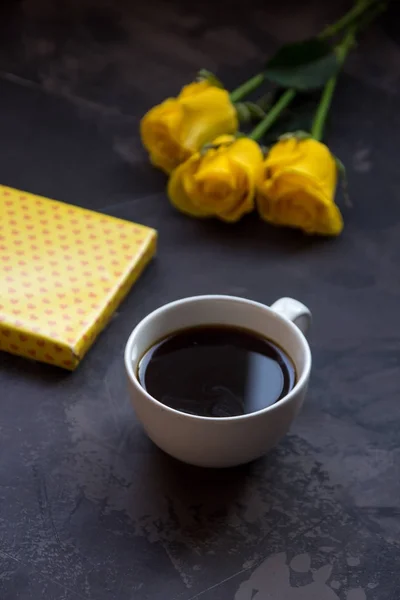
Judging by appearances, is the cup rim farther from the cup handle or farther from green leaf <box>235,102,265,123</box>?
green leaf <box>235,102,265,123</box>

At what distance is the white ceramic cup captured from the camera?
1.68ft

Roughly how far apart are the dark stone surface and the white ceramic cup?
4cm

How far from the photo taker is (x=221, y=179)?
2.50ft

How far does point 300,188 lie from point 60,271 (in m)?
0.23

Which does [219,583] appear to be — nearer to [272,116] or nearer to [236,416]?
[236,416]

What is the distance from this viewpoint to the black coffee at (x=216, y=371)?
555 millimetres

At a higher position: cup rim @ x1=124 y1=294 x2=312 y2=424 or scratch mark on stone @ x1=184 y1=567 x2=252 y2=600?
cup rim @ x1=124 y1=294 x2=312 y2=424

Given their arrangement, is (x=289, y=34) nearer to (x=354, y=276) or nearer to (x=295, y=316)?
(x=354, y=276)

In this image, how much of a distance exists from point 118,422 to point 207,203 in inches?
10.3

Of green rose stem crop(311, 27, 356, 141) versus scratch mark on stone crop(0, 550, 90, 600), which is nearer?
scratch mark on stone crop(0, 550, 90, 600)

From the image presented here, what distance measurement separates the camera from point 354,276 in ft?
2.49

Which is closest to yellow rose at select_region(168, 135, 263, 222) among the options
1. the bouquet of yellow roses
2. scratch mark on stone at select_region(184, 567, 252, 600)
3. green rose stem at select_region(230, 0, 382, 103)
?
the bouquet of yellow roses

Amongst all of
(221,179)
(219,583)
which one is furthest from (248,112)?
(219,583)

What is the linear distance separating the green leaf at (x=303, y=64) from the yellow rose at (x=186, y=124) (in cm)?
9
